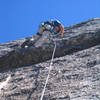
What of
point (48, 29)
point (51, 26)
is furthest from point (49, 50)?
point (51, 26)

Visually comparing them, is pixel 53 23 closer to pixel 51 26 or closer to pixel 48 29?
pixel 51 26

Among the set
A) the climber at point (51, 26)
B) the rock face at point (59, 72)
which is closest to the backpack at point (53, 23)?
the climber at point (51, 26)

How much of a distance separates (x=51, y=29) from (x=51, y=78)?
316 centimetres

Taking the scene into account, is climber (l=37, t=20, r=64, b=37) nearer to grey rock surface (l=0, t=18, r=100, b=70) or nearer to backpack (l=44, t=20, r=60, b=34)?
backpack (l=44, t=20, r=60, b=34)

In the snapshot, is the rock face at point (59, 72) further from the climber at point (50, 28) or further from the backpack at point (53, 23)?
the backpack at point (53, 23)

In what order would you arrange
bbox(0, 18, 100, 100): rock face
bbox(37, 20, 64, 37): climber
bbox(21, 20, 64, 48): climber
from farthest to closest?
bbox(37, 20, 64, 37): climber → bbox(21, 20, 64, 48): climber → bbox(0, 18, 100, 100): rock face

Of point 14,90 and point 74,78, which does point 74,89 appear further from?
point 14,90

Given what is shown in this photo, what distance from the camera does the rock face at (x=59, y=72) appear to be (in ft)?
12.0

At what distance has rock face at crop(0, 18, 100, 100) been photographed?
366 centimetres

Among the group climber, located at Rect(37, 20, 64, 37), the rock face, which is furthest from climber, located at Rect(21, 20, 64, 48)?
the rock face

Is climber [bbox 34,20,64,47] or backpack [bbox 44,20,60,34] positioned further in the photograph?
backpack [bbox 44,20,60,34]

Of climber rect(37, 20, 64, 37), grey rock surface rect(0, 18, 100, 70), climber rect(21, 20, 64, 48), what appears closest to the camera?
grey rock surface rect(0, 18, 100, 70)

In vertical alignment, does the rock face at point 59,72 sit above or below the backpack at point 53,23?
below

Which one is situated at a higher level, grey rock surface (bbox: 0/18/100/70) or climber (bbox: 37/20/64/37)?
climber (bbox: 37/20/64/37)
